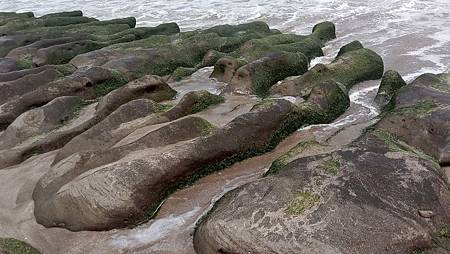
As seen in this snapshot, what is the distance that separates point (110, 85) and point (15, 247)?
6667 millimetres

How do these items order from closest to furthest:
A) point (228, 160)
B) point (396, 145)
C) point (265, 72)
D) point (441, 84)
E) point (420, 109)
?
point (396, 145)
point (228, 160)
point (420, 109)
point (441, 84)
point (265, 72)

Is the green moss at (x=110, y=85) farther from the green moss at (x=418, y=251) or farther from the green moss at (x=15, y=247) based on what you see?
the green moss at (x=418, y=251)

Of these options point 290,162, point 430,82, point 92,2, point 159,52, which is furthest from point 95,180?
point 92,2

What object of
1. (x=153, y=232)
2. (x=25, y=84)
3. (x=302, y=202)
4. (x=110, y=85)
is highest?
(x=302, y=202)

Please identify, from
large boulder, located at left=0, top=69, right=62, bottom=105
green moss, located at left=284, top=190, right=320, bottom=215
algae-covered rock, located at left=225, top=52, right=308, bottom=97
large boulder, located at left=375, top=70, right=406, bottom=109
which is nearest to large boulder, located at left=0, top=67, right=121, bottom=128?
large boulder, located at left=0, top=69, right=62, bottom=105

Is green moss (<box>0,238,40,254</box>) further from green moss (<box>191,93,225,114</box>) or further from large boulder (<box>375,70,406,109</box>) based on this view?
large boulder (<box>375,70,406,109</box>)

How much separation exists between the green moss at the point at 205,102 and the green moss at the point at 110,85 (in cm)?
305

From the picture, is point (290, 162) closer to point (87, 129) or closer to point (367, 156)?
point (367, 156)

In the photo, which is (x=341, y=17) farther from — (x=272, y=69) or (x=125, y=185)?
(x=125, y=185)

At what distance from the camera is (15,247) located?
21.2 feet

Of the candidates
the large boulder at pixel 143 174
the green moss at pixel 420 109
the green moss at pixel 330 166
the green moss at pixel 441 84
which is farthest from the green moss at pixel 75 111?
the green moss at pixel 441 84

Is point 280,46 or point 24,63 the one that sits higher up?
point 280,46

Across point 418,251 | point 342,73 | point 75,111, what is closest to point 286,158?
point 418,251

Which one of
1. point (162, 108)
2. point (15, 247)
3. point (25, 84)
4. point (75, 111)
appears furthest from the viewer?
point (25, 84)
